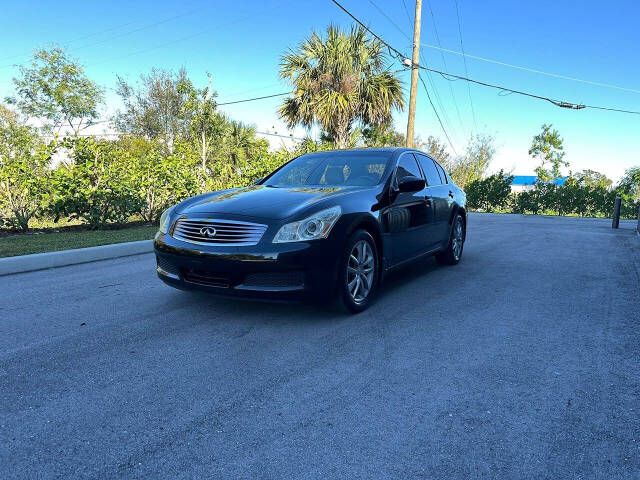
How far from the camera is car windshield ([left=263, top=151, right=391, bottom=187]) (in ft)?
15.8

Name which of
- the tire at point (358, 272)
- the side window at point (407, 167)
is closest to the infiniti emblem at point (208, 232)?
the tire at point (358, 272)

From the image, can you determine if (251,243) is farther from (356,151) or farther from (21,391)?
(356,151)

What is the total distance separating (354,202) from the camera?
411 centimetres

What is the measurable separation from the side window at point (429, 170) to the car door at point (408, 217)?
0.84 feet

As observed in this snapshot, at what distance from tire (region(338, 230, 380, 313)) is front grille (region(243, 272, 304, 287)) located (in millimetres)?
387

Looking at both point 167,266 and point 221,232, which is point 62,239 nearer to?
point 167,266

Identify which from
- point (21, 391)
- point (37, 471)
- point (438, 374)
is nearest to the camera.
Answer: point (37, 471)

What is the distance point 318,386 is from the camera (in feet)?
8.84

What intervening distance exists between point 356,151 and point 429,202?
3.60 ft

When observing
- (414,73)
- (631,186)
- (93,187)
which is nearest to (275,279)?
(93,187)

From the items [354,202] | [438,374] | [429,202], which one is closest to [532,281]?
[429,202]

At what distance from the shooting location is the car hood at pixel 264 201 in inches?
Result: 152

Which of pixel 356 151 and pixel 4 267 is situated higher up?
pixel 356 151

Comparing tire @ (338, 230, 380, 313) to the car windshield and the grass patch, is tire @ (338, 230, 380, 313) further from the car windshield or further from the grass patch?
the grass patch
